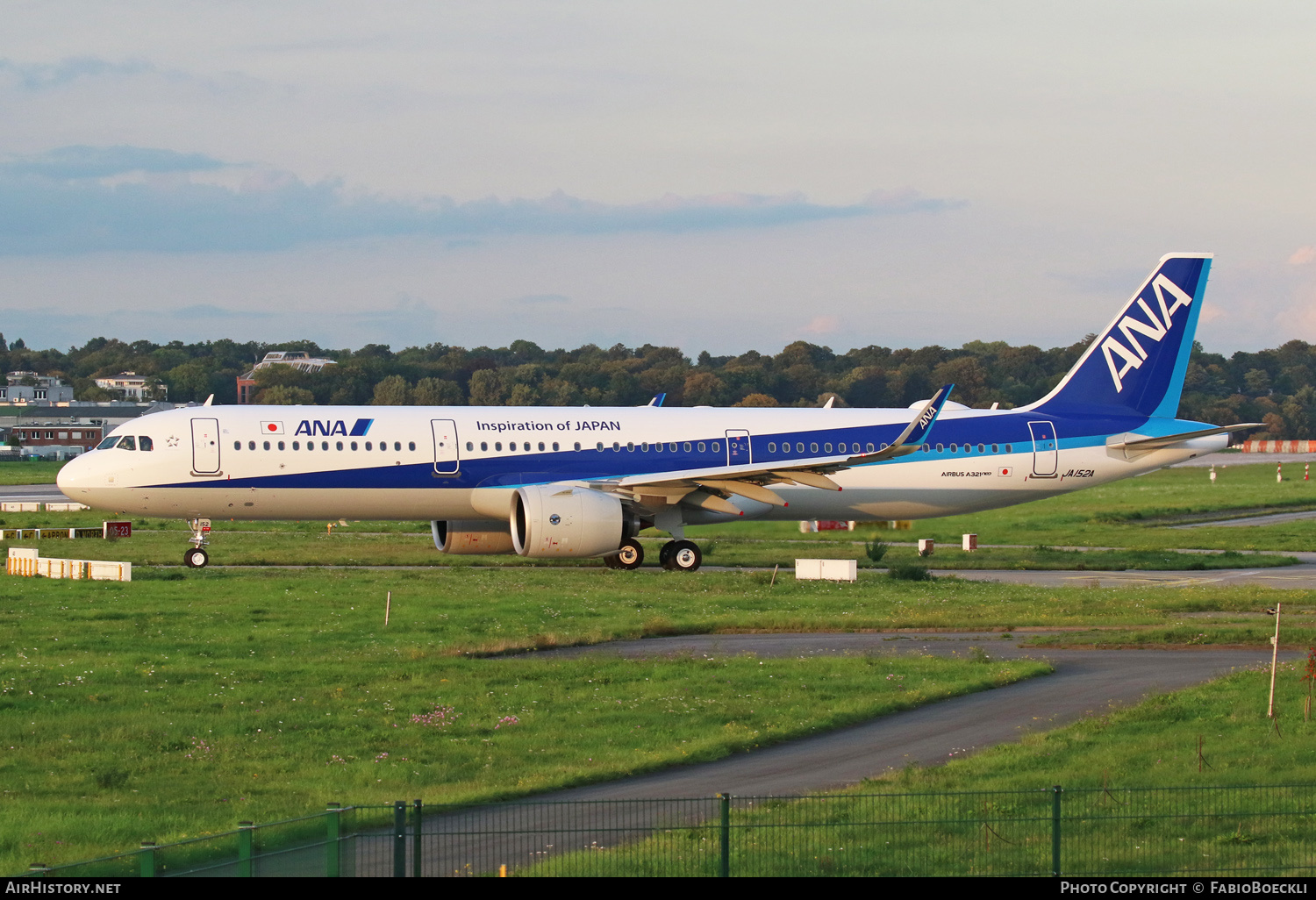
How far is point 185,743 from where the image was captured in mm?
18266

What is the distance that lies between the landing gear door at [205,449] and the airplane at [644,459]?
0.11 feet

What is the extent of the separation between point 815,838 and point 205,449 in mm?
28104

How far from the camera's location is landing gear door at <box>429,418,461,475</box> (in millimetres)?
38938

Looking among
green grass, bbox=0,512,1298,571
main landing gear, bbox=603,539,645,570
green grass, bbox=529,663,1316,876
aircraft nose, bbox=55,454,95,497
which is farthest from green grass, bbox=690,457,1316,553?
green grass, bbox=529,663,1316,876

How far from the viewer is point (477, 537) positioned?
1606 inches

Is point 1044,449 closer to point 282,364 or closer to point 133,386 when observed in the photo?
point 282,364

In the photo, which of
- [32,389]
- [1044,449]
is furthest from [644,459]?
[32,389]

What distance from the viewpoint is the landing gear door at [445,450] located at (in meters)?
38.9

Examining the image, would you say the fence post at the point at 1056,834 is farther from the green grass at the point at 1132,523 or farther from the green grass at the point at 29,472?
the green grass at the point at 29,472

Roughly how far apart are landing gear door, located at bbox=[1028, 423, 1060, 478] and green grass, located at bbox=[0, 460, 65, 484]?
2341 inches

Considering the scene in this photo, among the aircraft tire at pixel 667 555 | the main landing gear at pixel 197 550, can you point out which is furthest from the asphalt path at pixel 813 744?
the main landing gear at pixel 197 550

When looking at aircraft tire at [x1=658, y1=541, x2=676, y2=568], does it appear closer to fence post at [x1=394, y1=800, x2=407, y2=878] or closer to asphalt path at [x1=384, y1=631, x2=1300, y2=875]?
asphalt path at [x1=384, y1=631, x2=1300, y2=875]
